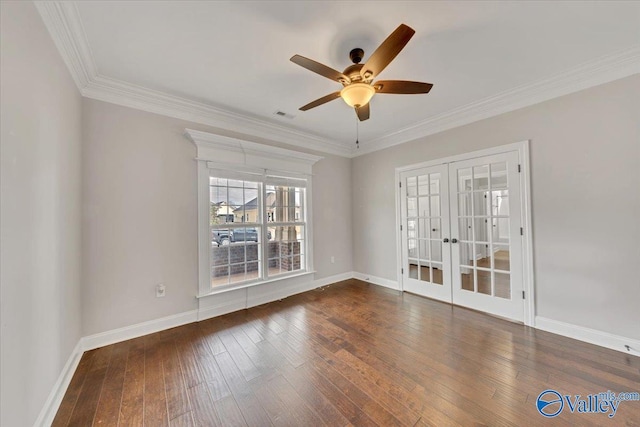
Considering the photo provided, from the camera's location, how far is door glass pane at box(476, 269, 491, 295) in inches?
123

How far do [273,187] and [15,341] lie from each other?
2.95m

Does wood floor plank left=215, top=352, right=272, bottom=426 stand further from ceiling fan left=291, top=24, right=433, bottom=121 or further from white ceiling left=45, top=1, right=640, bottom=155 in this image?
white ceiling left=45, top=1, right=640, bottom=155

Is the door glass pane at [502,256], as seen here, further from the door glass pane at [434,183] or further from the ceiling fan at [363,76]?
the ceiling fan at [363,76]

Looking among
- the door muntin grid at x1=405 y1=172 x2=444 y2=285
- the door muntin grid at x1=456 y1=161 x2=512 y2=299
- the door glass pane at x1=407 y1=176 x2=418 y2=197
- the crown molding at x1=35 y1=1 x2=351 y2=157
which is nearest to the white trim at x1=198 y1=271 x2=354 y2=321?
the door muntin grid at x1=405 y1=172 x2=444 y2=285

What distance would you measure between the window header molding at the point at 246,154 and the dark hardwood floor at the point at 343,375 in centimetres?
213

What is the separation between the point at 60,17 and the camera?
1632 millimetres

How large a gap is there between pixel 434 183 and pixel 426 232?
0.79 meters

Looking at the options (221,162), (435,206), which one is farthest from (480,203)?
(221,162)

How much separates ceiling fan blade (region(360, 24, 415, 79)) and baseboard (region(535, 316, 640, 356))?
10.5 feet

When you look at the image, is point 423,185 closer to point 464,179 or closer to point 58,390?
point 464,179

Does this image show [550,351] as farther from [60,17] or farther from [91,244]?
[60,17]

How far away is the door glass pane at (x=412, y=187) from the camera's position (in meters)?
3.91

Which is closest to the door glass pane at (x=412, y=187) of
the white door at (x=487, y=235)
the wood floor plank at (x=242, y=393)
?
the white door at (x=487, y=235)

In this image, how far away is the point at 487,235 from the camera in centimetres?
312
